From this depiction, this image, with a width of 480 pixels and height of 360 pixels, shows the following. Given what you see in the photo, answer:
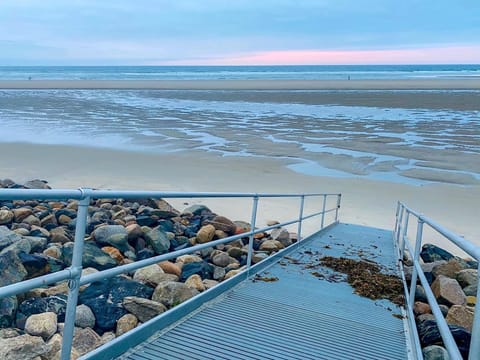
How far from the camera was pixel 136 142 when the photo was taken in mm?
19219

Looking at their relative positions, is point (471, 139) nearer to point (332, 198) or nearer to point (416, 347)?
point (332, 198)

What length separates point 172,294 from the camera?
471 centimetres

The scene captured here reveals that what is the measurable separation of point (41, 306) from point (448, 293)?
13.8ft

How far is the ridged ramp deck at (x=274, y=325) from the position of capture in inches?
124

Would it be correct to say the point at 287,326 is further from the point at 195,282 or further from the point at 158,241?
the point at 158,241

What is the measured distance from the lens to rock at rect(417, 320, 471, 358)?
13.3 ft

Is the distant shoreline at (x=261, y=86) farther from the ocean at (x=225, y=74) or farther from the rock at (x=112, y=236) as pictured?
the rock at (x=112, y=236)

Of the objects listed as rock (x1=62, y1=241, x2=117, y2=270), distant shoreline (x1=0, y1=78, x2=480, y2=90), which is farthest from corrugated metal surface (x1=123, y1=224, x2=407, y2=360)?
distant shoreline (x1=0, y1=78, x2=480, y2=90)

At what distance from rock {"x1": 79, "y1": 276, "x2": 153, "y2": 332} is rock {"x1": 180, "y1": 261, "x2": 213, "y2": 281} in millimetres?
1007

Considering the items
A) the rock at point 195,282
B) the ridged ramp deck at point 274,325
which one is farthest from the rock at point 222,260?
the ridged ramp deck at point 274,325

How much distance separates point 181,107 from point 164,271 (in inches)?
1129

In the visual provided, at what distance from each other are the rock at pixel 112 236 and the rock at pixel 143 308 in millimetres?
2263

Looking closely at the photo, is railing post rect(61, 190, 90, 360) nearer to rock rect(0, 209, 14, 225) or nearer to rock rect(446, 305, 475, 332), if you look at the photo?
rock rect(446, 305, 475, 332)

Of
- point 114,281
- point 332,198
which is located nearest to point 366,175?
point 332,198
